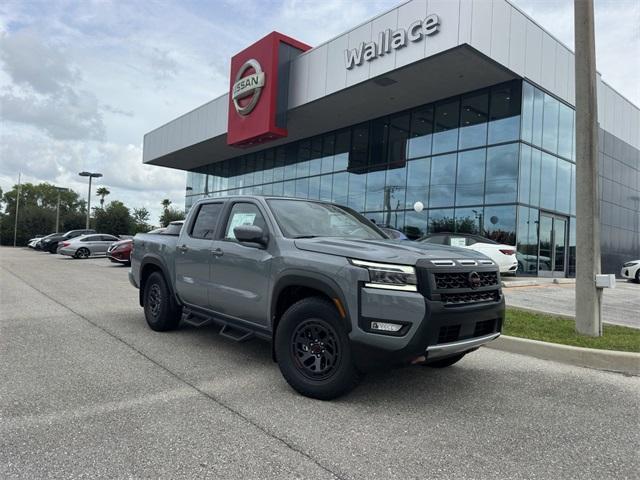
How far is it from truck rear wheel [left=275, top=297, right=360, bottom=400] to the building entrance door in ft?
55.4

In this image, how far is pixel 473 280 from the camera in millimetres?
3855

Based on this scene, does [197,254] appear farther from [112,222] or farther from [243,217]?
[112,222]

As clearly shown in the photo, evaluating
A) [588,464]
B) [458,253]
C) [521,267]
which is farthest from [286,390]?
[521,267]

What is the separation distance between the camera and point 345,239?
14.3 feet

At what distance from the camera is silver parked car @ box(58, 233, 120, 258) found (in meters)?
25.3

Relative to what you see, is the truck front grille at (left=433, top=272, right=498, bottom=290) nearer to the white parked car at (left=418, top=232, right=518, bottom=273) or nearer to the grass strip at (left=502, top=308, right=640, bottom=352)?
the grass strip at (left=502, top=308, right=640, bottom=352)

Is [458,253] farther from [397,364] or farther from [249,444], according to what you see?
[249,444]

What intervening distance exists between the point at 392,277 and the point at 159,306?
3.90m

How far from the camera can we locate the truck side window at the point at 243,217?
4.82 metres

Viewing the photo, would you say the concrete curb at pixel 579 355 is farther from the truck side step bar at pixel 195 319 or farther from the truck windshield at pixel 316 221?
the truck side step bar at pixel 195 319

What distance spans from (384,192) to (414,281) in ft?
64.2

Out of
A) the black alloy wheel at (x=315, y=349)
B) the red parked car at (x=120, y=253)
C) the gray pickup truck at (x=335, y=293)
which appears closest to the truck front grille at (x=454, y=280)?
the gray pickup truck at (x=335, y=293)

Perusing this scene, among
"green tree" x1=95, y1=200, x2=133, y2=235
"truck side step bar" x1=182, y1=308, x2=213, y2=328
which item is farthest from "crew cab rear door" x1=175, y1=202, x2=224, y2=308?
"green tree" x1=95, y1=200, x2=133, y2=235

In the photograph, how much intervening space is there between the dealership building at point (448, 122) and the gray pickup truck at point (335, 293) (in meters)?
12.6
